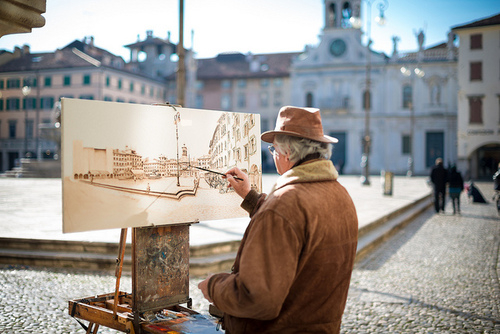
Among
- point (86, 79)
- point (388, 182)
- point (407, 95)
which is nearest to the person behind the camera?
point (388, 182)

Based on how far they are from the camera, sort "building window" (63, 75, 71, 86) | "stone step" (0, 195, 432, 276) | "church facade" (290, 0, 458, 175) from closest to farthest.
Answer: "stone step" (0, 195, 432, 276) → "church facade" (290, 0, 458, 175) → "building window" (63, 75, 71, 86)

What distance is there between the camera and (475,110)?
36.7 m

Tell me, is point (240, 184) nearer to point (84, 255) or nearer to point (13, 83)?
point (84, 255)

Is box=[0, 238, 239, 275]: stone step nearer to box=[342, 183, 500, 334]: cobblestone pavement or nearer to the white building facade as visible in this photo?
box=[342, 183, 500, 334]: cobblestone pavement

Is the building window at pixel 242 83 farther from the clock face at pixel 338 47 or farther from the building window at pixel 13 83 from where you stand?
the building window at pixel 13 83

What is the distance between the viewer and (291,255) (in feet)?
6.49

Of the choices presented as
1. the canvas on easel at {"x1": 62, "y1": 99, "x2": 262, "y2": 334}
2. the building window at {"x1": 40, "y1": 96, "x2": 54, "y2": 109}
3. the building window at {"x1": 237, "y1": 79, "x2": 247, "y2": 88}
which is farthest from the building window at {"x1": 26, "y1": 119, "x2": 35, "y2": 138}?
the canvas on easel at {"x1": 62, "y1": 99, "x2": 262, "y2": 334}

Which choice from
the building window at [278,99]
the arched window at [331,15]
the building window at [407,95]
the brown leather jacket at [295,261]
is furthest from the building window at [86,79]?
the brown leather jacket at [295,261]

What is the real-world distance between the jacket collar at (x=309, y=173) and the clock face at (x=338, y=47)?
45326 millimetres

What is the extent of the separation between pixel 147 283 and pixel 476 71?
39.2 meters

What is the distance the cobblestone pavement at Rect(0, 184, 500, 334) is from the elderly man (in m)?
2.29

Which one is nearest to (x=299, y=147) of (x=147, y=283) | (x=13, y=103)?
(x=147, y=283)

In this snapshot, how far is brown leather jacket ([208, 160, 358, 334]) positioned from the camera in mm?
1961

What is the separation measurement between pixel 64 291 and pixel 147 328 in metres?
2.87
